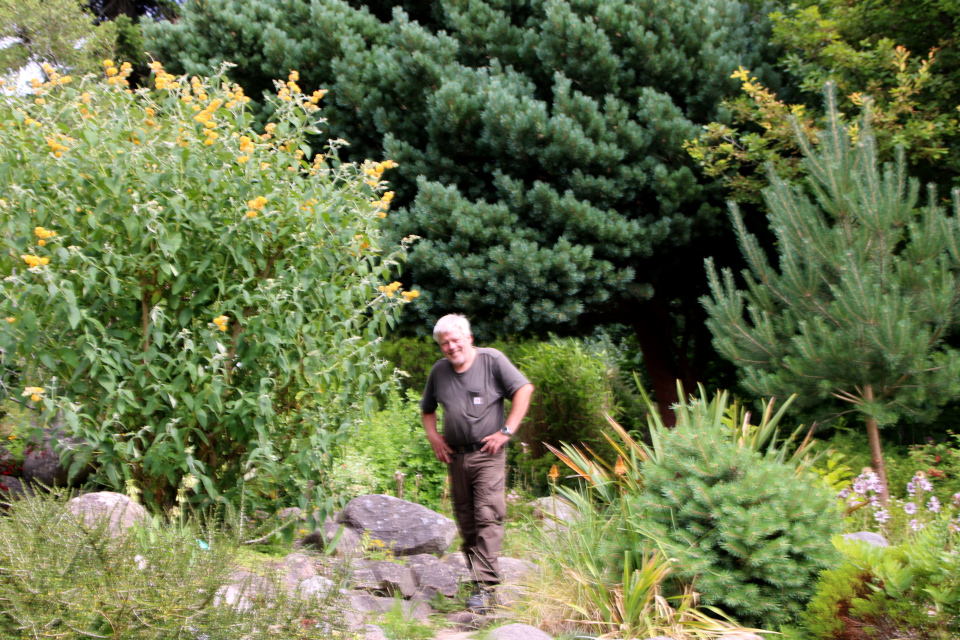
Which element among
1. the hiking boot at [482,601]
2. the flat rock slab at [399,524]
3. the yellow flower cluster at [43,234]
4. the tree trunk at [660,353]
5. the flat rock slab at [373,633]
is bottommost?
the flat rock slab at [373,633]

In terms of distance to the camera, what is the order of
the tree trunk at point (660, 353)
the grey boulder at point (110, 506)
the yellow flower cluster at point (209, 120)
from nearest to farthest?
1. the grey boulder at point (110, 506)
2. the yellow flower cluster at point (209, 120)
3. the tree trunk at point (660, 353)

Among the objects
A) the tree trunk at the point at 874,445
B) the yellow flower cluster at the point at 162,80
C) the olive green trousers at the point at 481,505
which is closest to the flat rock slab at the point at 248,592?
the olive green trousers at the point at 481,505

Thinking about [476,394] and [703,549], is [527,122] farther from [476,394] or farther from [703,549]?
[703,549]

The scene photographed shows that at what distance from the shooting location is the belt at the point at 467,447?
14.8 feet

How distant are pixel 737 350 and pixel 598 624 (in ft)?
11.2

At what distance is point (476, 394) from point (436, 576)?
4.15 ft

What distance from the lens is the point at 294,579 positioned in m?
4.18

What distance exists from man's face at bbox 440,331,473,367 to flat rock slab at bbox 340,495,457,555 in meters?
1.65

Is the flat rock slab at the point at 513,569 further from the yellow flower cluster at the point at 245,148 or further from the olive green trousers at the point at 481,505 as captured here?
the yellow flower cluster at the point at 245,148

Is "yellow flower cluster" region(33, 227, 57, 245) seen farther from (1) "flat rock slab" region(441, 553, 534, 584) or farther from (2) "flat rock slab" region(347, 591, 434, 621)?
(1) "flat rock slab" region(441, 553, 534, 584)

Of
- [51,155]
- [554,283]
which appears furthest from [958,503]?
[51,155]

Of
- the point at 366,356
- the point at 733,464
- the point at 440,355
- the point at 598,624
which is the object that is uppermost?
the point at 440,355

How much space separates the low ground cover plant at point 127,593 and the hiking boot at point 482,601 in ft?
4.45

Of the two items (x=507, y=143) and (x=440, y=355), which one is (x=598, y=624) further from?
(x=440, y=355)
